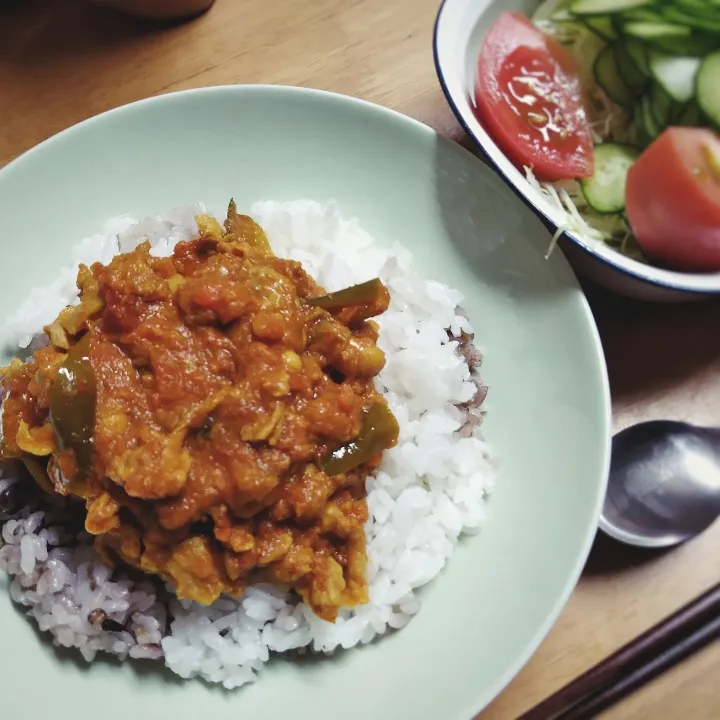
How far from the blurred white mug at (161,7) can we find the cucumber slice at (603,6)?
1.64m

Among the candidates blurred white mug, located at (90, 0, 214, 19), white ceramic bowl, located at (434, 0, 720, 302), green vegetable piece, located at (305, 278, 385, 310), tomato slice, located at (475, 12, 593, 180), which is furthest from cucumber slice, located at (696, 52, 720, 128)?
blurred white mug, located at (90, 0, 214, 19)

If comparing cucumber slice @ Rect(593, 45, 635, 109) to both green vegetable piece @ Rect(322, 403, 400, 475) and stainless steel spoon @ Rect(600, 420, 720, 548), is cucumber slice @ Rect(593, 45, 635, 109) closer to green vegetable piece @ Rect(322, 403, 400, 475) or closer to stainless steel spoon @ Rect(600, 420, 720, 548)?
stainless steel spoon @ Rect(600, 420, 720, 548)

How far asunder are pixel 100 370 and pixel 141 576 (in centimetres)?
76

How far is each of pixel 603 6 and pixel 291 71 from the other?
52.0 inches

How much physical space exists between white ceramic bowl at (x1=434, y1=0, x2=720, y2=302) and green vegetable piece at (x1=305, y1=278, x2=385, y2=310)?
0.68 meters

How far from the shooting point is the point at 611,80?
10.3 feet

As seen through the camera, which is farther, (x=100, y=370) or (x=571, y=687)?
(x=571, y=687)

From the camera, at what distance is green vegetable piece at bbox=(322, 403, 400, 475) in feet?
7.38

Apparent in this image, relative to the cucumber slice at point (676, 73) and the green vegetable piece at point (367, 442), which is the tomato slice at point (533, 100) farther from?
the green vegetable piece at point (367, 442)

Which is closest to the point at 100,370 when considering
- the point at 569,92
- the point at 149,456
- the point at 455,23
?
the point at 149,456

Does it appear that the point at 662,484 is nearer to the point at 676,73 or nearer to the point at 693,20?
the point at 676,73

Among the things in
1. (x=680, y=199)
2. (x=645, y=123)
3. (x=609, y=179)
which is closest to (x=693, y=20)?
(x=645, y=123)

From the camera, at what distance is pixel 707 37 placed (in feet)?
9.46

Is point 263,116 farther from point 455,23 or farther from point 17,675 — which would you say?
point 17,675
